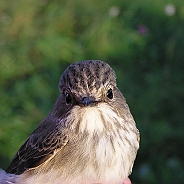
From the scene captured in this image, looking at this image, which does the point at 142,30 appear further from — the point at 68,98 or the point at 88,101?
the point at 88,101

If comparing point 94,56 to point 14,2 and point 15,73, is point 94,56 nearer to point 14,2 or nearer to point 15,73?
point 15,73

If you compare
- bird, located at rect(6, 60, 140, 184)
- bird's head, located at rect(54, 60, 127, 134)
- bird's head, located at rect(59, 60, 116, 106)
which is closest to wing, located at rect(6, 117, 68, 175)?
bird, located at rect(6, 60, 140, 184)

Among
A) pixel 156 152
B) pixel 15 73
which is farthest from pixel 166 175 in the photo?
pixel 15 73

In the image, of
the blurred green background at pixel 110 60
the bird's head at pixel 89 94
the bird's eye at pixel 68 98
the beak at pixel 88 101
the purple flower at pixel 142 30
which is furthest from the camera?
the purple flower at pixel 142 30

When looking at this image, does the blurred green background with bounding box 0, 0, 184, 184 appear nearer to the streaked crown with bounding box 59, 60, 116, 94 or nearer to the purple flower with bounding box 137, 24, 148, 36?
the purple flower with bounding box 137, 24, 148, 36

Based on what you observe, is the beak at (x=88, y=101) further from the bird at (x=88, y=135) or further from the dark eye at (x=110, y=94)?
the dark eye at (x=110, y=94)

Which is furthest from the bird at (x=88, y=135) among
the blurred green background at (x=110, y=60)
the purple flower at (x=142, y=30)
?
the purple flower at (x=142, y=30)
